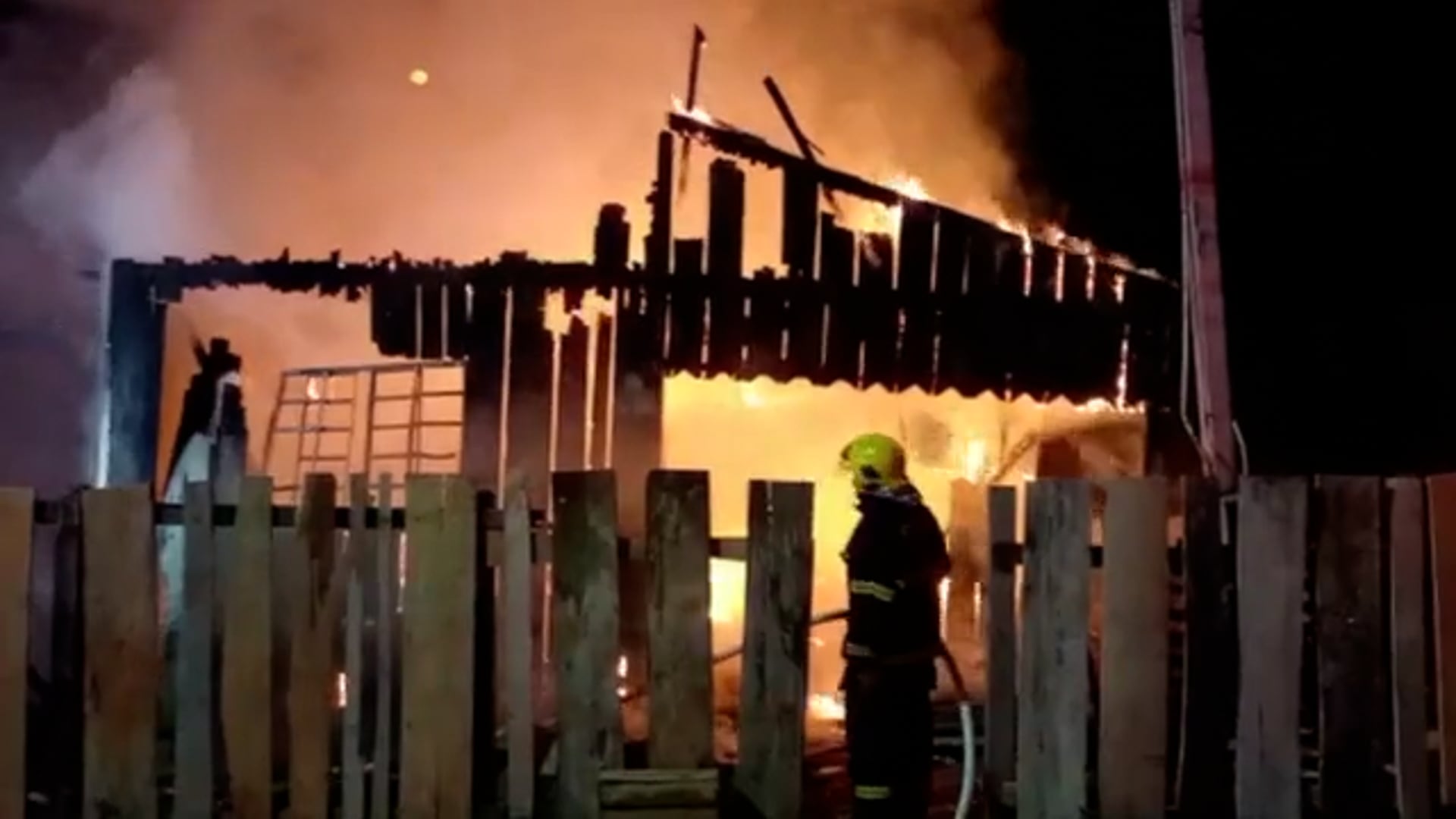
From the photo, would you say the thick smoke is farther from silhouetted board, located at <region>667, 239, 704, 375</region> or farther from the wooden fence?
the wooden fence

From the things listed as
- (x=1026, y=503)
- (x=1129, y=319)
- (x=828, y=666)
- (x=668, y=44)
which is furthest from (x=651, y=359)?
(x=668, y=44)

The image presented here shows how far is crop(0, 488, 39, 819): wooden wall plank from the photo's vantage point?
6703 mm

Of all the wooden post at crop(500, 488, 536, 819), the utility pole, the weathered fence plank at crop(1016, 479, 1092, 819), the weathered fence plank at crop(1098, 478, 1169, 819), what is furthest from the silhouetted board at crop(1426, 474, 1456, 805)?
the wooden post at crop(500, 488, 536, 819)

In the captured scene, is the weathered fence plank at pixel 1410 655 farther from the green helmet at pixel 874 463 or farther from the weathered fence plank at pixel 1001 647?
the green helmet at pixel 874 463

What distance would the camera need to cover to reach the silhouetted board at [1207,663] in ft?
21.8

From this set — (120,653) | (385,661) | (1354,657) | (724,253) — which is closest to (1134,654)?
(1354,657)

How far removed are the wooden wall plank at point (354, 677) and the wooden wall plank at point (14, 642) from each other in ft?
4.46

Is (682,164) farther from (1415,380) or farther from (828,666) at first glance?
(1415,380)

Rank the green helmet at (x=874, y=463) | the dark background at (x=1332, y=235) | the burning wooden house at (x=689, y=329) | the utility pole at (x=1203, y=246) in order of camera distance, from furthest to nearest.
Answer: the dark background at (x=1332, y=235) → the burning wooden house at (x=689, y=329) → the utility pole at (x=1203, y=246) → the green helmet at (x=874, y=463)

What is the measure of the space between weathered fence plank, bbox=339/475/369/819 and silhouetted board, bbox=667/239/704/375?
4.23 meters

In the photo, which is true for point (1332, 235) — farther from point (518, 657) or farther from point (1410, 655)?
point (518, 657)

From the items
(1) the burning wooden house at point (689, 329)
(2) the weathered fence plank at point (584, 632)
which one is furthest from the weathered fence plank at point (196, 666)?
(1) the burning wooden house at point (689, 329)

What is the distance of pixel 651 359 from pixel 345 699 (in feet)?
14.4

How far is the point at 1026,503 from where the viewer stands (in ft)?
22.1
